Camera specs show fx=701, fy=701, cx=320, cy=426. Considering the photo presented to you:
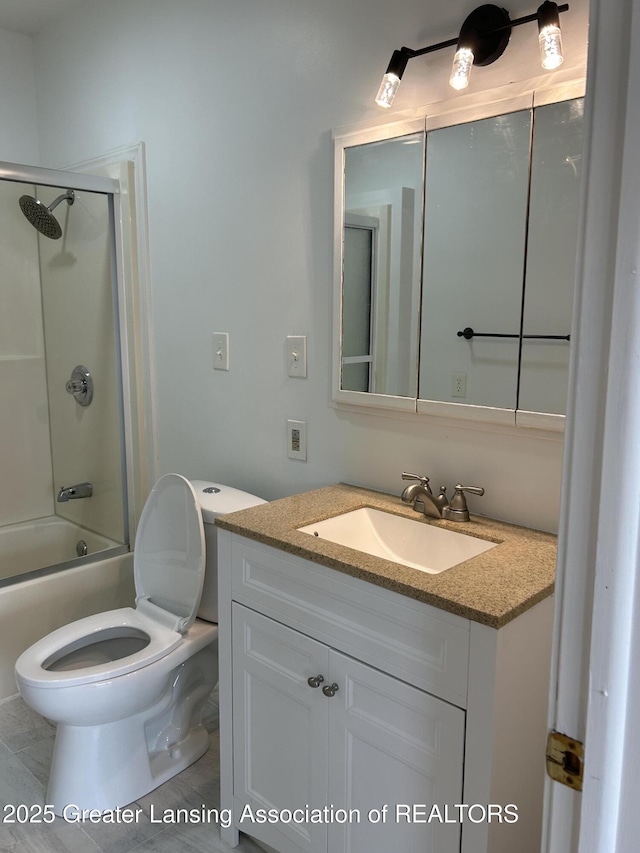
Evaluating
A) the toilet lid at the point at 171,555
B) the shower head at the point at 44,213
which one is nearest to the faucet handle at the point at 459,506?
the toilet lid at the point at 171,555

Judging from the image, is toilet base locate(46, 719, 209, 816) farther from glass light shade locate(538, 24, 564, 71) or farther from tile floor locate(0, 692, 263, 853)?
glass light shade locate(538, 24, 564, 71)

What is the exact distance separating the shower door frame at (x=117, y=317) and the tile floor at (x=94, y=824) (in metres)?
0.54

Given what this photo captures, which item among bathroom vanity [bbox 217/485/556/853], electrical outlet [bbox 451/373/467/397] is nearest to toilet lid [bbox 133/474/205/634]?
bathroom vanity [bbox 217/485/556/853]

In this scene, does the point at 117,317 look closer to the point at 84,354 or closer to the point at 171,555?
the point at 84,354

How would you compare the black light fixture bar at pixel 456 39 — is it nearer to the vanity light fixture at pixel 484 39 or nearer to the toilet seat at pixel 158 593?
the vanity light fixture at pixel 484 39

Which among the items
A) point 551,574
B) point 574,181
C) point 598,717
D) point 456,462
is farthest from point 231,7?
point 598,717

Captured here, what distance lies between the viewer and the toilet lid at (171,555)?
2.04 meters

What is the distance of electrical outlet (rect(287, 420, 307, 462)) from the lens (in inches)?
85.7

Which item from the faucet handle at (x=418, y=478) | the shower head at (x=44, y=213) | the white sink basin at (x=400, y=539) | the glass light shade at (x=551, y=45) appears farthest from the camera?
the shower head at (x=44, y=213)

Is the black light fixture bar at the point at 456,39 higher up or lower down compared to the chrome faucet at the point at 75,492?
higher up

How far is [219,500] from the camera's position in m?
2.14

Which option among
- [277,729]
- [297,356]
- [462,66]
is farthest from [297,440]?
[462,66]

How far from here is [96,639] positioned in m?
2.10

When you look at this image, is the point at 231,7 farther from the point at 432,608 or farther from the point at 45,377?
the point at 432,608
